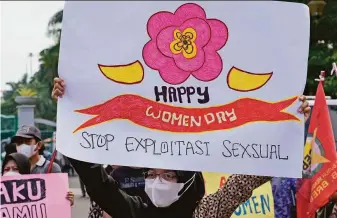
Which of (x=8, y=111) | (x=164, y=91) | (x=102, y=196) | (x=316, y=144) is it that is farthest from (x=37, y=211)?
(x=8, y=111)

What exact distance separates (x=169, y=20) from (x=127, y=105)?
Result: 0.48 m

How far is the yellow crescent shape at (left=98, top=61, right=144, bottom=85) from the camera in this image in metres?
3.57

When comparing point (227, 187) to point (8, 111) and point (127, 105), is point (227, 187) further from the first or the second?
point (8, 111)

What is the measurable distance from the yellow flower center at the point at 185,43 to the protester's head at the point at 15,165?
1.76 meters

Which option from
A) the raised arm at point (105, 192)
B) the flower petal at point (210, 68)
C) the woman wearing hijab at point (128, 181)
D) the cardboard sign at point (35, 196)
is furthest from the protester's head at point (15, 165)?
the flower petal at point (210, 68)

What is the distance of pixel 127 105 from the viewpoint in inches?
141

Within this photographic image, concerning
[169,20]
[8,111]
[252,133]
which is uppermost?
[169,20]

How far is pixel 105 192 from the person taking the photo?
361 cm

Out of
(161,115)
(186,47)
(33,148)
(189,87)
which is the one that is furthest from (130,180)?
(33,148)

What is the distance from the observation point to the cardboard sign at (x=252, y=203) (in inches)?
217

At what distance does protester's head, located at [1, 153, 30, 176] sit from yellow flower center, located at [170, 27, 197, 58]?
5.78ft

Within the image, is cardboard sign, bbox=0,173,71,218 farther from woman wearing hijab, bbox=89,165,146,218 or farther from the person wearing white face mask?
the person wearing white face mask

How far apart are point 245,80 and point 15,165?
1990mm

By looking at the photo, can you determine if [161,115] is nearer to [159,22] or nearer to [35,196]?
[159,22]
